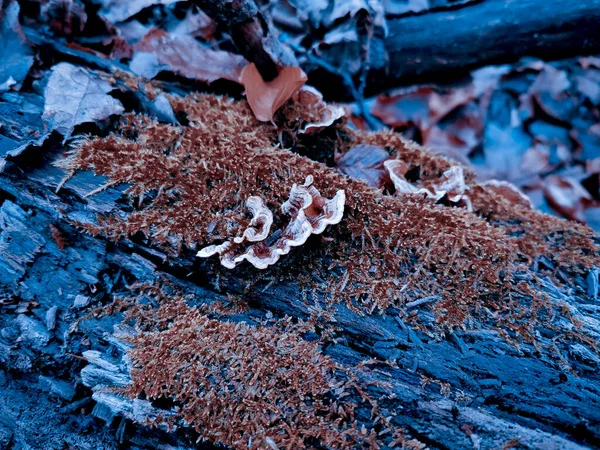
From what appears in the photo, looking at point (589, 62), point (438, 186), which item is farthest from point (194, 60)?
point (589, 62)

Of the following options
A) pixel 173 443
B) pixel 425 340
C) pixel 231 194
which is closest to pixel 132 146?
pixel 231 194

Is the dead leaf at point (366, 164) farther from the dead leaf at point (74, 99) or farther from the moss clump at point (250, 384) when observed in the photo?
the dead leaf at point (74, 99)

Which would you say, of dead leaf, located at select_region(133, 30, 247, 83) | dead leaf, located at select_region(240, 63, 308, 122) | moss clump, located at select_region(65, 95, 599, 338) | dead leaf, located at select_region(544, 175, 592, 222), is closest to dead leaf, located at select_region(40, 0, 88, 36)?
dead leaf, located at select_region(133, 30, 247, 83)

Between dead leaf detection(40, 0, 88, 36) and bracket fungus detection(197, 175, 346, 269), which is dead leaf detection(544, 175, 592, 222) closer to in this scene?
bracket fungus detection(197, 175, 346, 269)

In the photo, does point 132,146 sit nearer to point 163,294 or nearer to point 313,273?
point 163,294

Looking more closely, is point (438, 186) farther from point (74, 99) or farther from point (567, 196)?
point (567, 196)

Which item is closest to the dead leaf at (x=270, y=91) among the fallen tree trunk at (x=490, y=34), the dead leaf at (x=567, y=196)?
the fallen tree trunk at (x=490, y=34)

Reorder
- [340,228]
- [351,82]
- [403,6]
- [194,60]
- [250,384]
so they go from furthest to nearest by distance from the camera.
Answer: [403,6]
[351,82]
[194,60]
[340,228]
[250,384]
